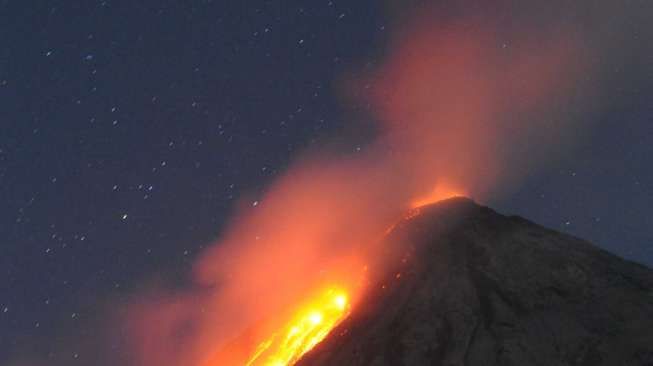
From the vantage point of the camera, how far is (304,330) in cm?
6850

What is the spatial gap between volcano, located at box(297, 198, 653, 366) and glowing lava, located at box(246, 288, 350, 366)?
17.3 feet

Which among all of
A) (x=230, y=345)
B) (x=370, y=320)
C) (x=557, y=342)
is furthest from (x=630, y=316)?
(x=230, y=345)

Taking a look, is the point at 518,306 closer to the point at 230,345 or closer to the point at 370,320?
the point at 370,320

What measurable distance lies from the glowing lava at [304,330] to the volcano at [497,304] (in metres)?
5.28

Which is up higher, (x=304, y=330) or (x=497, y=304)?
(x=304, y=330)

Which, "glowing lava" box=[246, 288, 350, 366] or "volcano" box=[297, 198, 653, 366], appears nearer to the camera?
"volcano" box=[297, 198, 653, 366]

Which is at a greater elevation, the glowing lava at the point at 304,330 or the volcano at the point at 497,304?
the glowing lava at the point at 304,330

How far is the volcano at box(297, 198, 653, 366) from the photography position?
148ft

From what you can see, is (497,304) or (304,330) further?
(304,330)

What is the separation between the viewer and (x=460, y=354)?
148ft

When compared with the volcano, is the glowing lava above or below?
above

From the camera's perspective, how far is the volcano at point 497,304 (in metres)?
45.0

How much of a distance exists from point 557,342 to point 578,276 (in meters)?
10.3

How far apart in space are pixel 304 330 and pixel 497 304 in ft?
74.6
